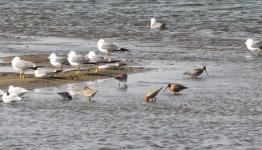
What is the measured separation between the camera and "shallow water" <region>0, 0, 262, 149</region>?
1345cm

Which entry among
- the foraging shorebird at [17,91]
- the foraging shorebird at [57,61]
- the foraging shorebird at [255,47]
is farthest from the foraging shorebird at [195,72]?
the foraging shorebird at [255,47]

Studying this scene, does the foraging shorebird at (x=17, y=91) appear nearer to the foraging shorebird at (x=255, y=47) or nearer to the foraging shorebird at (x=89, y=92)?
the foraging shorebird at (x=89, y=92)

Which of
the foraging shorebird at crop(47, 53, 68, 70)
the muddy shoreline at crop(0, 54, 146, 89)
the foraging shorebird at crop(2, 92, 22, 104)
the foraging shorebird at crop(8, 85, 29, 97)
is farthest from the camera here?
the foraging shorebird at crop(47, 53, 68, 70)

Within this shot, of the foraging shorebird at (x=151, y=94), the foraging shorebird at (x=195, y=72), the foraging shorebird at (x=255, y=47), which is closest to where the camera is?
the foraging shorebird at (x=151, y=94)

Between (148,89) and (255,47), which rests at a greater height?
(255,47)

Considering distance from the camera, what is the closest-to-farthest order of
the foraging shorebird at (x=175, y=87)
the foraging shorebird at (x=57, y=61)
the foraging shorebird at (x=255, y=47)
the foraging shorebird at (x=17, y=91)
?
the foraging shorebird at (x=17, y=91)
the foraging shorebird at (x=175, y=87)
the foraging shorebird at (x=57, y=61)
the foraging shorebird at (x=255, y=47)

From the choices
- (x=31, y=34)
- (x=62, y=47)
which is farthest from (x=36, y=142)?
(x=31, y=34)

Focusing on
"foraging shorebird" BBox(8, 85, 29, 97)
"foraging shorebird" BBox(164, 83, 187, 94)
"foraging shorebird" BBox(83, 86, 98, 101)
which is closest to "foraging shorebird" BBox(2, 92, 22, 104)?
"foraging shorebird" BBox(8, 85, 29, 97)

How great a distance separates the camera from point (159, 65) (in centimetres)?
2220

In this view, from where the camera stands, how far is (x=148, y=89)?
721 inches

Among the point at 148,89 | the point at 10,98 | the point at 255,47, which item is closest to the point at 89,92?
the point at 10,98

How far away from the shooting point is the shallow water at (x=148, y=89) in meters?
13.5

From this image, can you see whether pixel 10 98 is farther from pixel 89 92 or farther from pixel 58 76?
pixel 58 76

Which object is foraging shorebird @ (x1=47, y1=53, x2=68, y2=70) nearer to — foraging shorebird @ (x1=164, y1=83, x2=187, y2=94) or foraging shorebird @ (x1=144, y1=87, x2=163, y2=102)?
foraging shorebird @ (x1=164, y1=83, x2=187, y2=94)
